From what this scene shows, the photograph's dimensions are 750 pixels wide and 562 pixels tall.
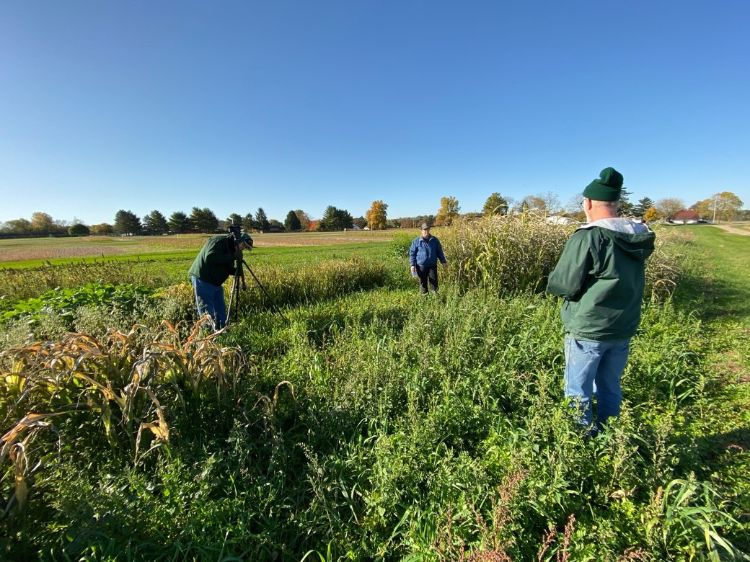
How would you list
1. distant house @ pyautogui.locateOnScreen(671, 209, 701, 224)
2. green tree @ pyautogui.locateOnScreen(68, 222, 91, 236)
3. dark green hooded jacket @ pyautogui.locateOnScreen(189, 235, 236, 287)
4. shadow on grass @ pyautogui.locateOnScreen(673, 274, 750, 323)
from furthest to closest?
distant house @ pyautogui.locateOnScreen(671, 209, 701, 224) → green tree @ pyautogui.locateOnScreen(68, 222, 91, 236) → shadow on grass @ pyautogui.locateOnScreen(673, 274, 750, 323) → dark green hooded jacket @ pyautogui.locateOnScreen(189, 235, 236, 287)

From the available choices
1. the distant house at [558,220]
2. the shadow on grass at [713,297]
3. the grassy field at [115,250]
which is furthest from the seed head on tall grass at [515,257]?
the grassy field at [115,250]

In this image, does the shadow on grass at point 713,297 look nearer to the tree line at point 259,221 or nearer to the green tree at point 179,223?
the tree line at point 259,221

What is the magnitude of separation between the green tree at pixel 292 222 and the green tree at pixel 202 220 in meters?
16.8

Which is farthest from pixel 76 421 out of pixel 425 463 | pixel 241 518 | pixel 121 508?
pixel 425 463

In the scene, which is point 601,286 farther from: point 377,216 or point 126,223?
point 126,223

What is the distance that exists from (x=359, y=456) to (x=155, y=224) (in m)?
87.2

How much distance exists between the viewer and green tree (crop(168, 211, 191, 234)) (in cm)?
6776

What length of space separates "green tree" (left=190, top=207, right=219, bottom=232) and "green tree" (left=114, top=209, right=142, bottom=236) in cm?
1461

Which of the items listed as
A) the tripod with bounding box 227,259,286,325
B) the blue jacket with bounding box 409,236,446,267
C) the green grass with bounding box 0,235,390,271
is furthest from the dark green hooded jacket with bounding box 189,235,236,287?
the green grass with bounding box 0,235,390,271

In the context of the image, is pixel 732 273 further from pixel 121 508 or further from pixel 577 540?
pixel 121 508

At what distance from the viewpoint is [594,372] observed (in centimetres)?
238

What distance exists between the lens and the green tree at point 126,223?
67875mm

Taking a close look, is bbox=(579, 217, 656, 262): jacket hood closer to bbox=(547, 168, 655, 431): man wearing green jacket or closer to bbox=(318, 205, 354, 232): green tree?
bbox=(547, 168, 655, 431): man wearing green jacket

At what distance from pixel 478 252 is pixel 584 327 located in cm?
503
